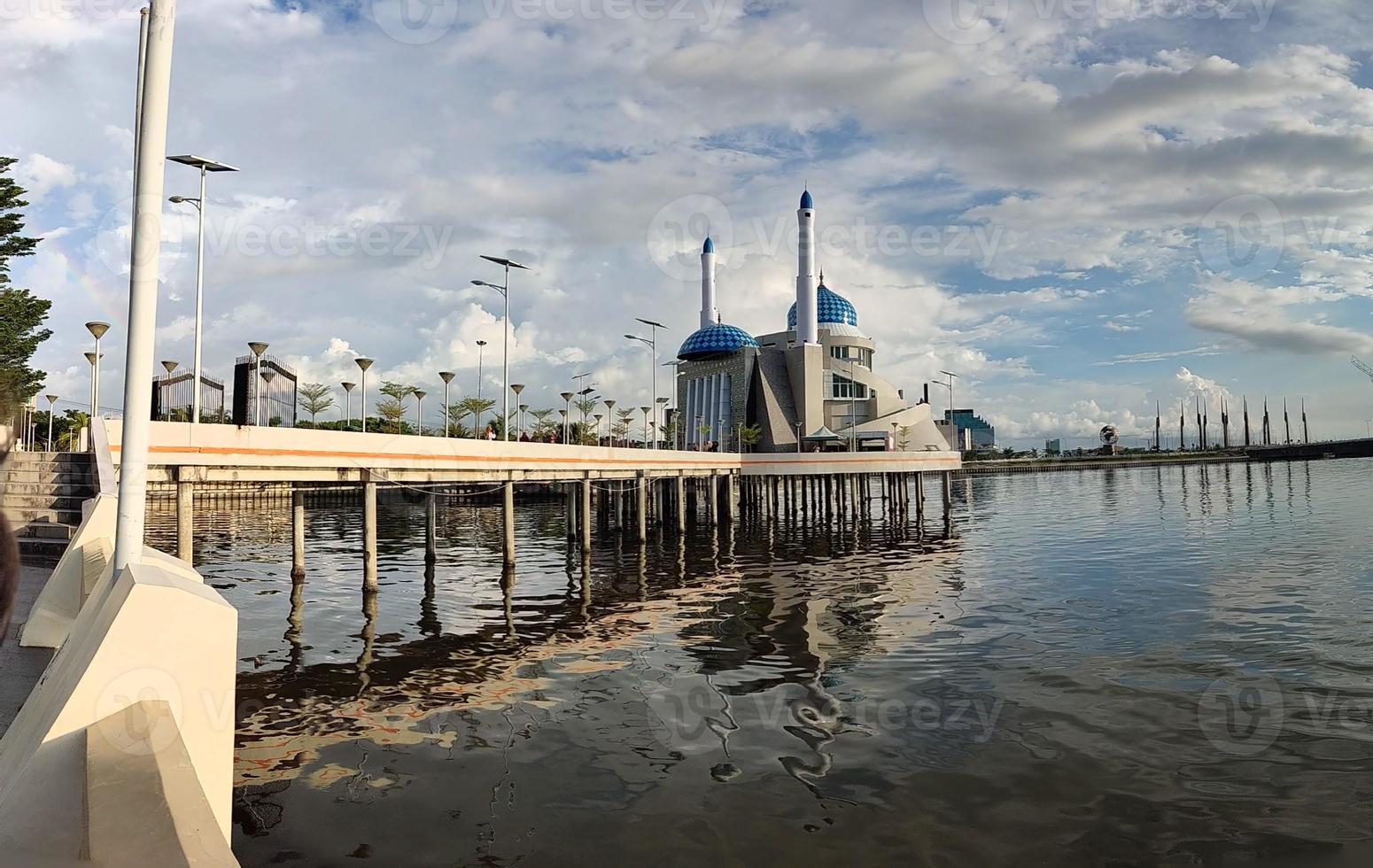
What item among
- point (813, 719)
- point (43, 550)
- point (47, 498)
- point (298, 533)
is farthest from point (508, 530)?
point (813, 719)

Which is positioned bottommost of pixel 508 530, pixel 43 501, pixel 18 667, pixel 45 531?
pixel 18 667

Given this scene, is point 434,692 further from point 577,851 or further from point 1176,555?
point 1176,555

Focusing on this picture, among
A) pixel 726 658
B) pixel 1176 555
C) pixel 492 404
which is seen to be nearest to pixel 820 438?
pixel 492 404

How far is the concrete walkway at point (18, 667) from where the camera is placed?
878cm

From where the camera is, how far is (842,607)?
839 inches

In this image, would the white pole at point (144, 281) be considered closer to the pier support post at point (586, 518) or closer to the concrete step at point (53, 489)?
the concrete step at point (53, 489)

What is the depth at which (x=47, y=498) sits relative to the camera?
18.1m

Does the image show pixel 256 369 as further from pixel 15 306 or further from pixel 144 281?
pixel 15 306

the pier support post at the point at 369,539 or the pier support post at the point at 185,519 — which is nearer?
the pier support post at the point at 185,519

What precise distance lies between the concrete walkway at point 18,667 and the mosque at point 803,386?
7100cm

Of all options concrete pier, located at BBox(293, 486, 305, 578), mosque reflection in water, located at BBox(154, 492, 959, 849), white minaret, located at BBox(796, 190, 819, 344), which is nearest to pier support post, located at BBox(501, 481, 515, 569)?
mosque reflection in water, located at BBox(154, 492, 959, 849)

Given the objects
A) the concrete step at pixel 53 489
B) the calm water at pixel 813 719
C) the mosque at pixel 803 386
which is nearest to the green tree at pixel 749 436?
the mosque at pixel 803 386

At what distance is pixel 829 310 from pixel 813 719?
88010 millimetres

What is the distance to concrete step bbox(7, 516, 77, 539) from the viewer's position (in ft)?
54.6
